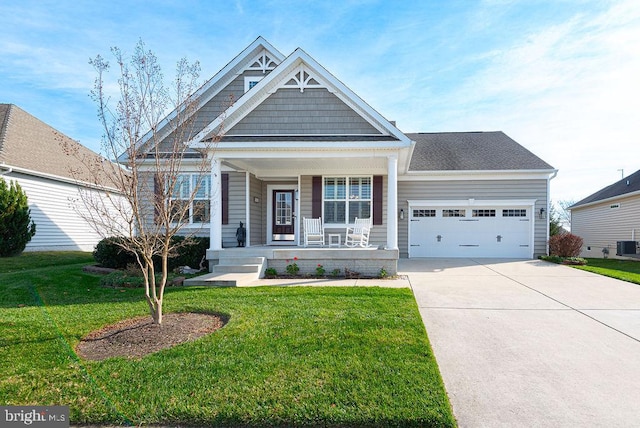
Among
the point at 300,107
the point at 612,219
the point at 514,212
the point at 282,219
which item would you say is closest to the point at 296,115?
the point at 300,107

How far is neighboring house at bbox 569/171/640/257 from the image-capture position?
1634 cm

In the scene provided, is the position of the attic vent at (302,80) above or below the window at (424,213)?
above

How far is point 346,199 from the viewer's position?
39.2 feet

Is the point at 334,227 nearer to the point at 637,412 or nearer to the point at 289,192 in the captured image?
the point at 289,192

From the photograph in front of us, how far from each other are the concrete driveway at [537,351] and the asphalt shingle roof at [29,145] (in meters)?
13.3

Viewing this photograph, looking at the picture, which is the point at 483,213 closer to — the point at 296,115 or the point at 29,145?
the point at 296,115

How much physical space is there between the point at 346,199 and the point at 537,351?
838 cm

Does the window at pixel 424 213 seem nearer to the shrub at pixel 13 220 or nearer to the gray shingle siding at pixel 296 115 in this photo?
the gray shingle siding at pixel 296 115

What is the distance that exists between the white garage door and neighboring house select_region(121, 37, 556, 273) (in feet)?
0.13

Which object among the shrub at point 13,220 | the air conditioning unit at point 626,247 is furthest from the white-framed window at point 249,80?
the air conditioning unit at point 626,247

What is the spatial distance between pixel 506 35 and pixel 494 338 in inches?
295

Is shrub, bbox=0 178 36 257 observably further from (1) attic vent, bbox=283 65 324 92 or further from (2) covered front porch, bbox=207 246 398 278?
(1) attic vent, bbox=283 65 324 92

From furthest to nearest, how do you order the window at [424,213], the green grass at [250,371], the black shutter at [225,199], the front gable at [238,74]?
the window at [424,213]
the front gable at [238,74]
the black shutter at [225,199]
the green grass at [250,371]

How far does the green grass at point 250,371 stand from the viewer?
2.66 meters
